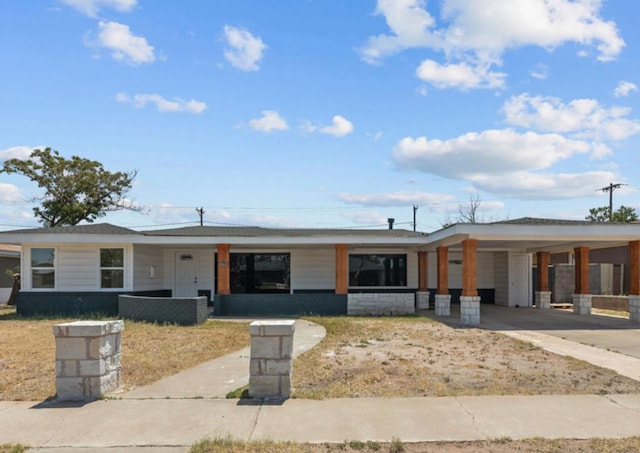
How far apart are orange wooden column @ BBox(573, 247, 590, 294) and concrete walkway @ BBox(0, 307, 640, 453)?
13265 millimetres

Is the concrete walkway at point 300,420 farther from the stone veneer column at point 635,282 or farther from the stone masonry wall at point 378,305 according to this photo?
the stone masonry wall at point 378,305

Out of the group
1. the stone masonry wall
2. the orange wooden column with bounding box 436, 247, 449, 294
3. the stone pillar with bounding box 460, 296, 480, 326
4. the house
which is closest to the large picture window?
the house

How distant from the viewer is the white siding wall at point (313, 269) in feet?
70.1

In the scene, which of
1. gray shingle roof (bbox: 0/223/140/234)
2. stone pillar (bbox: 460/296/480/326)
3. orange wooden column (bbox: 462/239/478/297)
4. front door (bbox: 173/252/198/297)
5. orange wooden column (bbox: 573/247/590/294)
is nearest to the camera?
stone pillar (bbox: 460/296/480/326)

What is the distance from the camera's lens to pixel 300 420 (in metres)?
5.44

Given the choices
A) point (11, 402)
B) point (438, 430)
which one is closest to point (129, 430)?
point (11, 402)

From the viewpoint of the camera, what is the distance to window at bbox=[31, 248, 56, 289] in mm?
17453

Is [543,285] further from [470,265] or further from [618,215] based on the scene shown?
[618,215]

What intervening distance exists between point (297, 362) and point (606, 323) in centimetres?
1120

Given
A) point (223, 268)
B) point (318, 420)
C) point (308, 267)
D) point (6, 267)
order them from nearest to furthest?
point (318, 420) → point (223, 268) → point (308, 267) → point (6, 267)

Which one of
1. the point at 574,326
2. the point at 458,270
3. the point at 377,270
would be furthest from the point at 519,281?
the point at 574,326

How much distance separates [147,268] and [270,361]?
1374 cm

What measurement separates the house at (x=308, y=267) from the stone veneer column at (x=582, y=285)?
1.5 inches

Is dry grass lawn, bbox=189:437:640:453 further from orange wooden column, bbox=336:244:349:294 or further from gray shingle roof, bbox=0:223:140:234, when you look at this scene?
gray shingle roof, bbox=0:223:140:234
